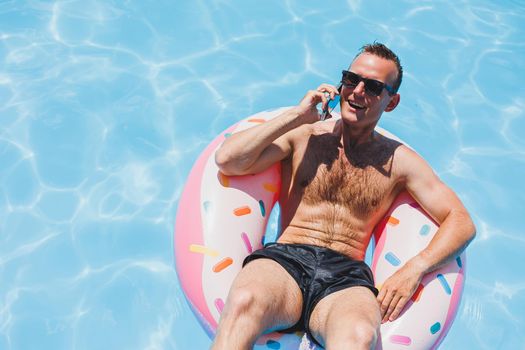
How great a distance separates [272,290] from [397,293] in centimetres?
61

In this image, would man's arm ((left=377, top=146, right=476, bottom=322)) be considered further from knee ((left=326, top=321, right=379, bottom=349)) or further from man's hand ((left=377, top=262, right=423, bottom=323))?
knee ((left=326, top=321, right=379, bottom=349))

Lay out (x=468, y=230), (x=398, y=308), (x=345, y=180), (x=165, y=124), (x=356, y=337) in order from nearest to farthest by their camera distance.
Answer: (x=356, y=337) < (x=398, y=308) < (x=468, y=230) < (x=345, y=180) < (x=165, y=124)

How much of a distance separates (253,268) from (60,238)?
1873 millimetres

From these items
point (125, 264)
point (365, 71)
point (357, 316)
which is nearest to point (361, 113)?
point (365, 71)

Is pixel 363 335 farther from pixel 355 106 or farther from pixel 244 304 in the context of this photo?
pixel 355 106

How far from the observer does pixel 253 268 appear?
2.64 meters

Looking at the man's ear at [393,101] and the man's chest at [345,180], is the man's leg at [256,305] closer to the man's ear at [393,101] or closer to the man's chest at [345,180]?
the man's chest at [345,180]

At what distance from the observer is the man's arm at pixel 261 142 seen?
282cm

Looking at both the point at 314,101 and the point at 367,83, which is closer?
the point at 367,83

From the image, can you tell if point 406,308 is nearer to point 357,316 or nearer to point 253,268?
point 357,316

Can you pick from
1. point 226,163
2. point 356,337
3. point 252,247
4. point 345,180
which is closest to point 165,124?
point 226,163

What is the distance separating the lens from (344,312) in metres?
2.43

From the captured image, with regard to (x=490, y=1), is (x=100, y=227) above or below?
below

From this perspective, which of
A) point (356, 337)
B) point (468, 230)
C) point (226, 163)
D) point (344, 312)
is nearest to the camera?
point (356, 337)
